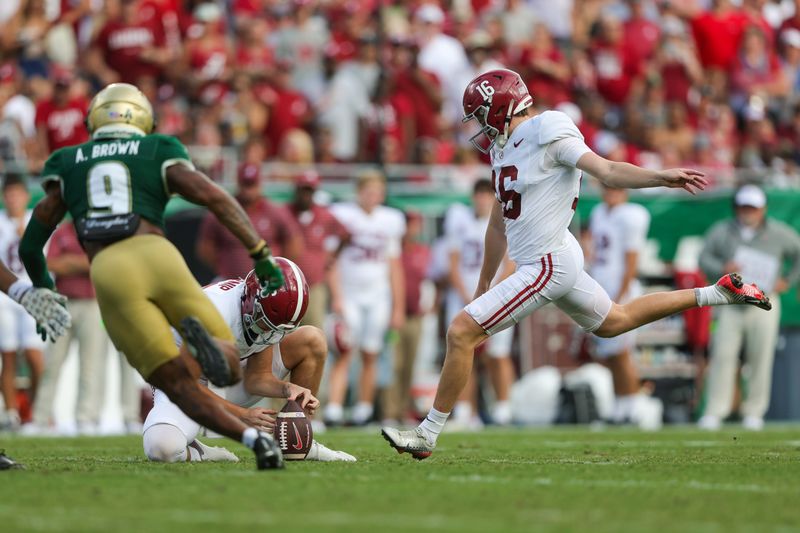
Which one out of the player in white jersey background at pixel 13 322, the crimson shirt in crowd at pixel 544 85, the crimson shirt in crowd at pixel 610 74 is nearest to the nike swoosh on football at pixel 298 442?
the player in white jersey background at pixel 13 322

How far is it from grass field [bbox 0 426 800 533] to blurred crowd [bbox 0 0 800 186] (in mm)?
6563

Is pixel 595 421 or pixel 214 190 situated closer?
pixel 214 190

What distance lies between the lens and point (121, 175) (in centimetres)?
642

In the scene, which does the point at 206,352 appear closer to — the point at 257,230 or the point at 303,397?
the point at 303,397

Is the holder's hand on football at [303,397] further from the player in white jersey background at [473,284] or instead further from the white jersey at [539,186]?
the player in white jersey background at [473,284]

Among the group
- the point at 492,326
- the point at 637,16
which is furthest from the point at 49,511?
the point at 637,16

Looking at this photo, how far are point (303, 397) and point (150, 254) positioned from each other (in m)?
1.46

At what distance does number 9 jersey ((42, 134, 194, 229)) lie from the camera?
21.1 ft

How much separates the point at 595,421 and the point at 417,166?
3.39m

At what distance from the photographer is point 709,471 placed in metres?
6.80

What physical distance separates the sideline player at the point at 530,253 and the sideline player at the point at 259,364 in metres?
0.62

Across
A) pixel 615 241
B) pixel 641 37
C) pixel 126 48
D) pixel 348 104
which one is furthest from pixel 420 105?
pixel 641 37

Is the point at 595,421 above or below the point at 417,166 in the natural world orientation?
below

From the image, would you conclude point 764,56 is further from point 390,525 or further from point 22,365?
point 390,525
